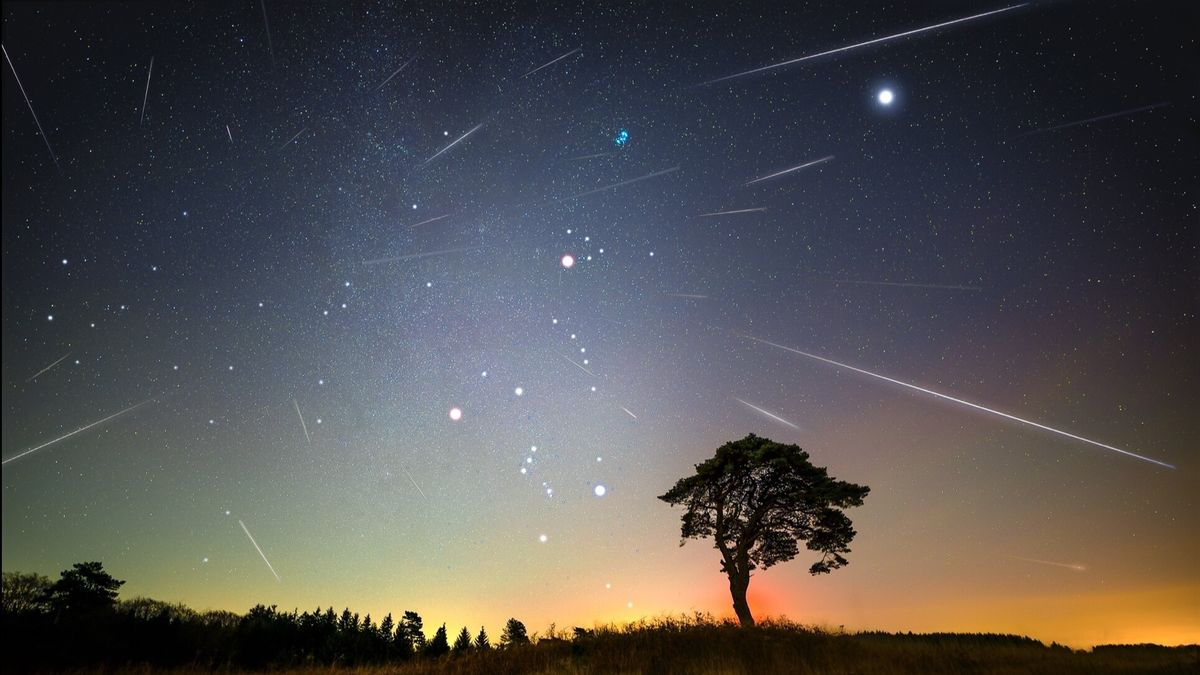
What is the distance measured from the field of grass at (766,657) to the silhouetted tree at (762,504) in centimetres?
675

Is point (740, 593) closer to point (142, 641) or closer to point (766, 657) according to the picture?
point (766, 657)

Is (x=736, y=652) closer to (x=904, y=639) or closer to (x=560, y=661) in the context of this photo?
(x=560, y=661)

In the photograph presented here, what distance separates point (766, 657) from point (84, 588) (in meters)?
50.2

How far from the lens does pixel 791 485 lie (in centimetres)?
2420

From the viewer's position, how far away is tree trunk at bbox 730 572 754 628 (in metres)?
23.1

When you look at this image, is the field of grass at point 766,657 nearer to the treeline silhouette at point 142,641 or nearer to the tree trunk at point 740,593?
the treeline silhouette at point 142,641

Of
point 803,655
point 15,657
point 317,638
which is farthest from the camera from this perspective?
point 317,638

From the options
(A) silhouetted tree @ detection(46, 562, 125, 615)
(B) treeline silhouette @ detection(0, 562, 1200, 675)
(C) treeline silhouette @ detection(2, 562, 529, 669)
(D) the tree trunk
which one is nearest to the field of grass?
(B) treeline silhouette @ detection(0, 562, 1200, 675)

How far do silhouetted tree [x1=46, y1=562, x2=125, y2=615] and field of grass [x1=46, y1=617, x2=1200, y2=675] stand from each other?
35.1 m

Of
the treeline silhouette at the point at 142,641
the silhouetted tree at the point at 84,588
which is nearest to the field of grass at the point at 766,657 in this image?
the treeline silhouette at the point at 142,641

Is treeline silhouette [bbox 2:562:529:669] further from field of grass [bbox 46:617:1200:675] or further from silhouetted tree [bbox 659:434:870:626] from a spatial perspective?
silhouetted tree [bbox 659:434:870:626]

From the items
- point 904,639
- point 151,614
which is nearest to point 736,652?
point 904,639

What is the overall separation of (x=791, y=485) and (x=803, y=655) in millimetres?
11970

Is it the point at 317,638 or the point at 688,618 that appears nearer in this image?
the point at 688,618
